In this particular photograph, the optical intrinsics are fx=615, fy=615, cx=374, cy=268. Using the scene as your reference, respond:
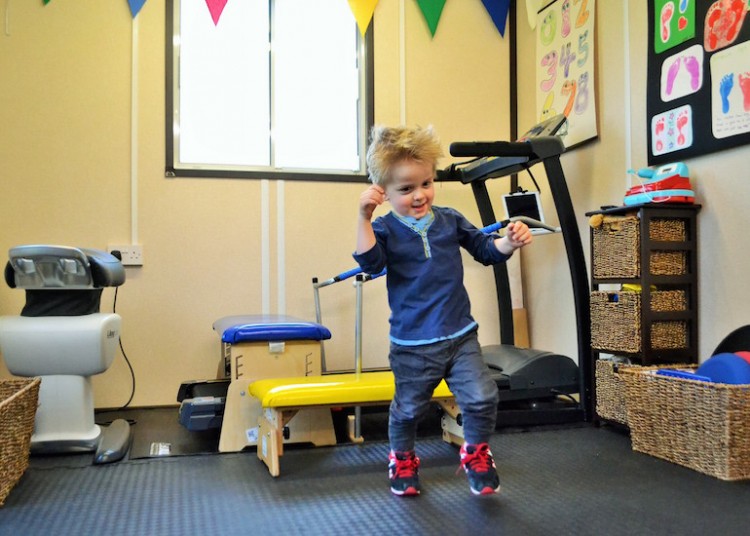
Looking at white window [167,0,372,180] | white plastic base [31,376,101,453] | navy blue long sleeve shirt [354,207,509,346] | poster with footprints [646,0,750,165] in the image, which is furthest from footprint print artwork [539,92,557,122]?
white plastic base [31,376,101,453]

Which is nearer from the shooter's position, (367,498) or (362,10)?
(367,498)

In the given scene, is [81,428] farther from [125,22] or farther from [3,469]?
[125,22]

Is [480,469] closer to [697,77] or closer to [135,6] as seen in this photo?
[697,77]

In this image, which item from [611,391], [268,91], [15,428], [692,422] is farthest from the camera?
[268,91]

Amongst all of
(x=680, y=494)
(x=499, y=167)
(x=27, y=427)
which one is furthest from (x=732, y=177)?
(x=27, y=427)

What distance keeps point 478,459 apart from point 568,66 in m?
2.34

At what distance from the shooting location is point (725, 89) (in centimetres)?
234

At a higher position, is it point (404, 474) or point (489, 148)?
point (489, 148)

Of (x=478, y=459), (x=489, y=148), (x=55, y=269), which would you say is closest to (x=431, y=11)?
(x=489, y=148)

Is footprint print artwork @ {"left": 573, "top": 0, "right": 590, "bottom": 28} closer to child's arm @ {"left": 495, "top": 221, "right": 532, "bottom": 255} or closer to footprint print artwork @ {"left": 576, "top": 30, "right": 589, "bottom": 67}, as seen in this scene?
footprint print artwork @ {"left": 576, "top": 30, "right": 589, "bottom": 67}

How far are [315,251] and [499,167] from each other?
1.15 m

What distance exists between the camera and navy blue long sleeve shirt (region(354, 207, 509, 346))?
1776 mm

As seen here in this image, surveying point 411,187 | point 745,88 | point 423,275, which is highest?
point 745,88

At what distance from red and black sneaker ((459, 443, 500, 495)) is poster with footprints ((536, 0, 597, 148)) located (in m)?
1.91
